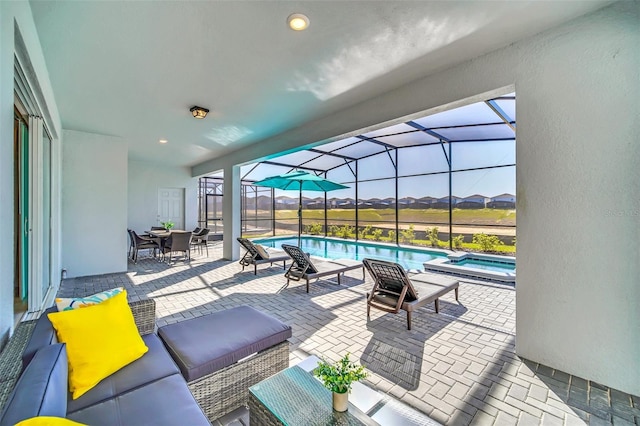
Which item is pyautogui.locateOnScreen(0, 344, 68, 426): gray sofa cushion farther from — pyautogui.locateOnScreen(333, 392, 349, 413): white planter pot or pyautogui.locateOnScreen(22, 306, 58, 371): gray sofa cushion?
pyautogui.locateOnScreen(333, 392, 349, 413): white planter pot

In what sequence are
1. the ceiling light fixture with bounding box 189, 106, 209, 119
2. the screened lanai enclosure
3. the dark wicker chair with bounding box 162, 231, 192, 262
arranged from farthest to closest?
the screened lanai enclosure < the dark wicker chair with bounding box 162, 231, 192, 262 < the ceiling light fixture with bounding box 189, 106, 209, 119

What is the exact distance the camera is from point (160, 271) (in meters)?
6.32

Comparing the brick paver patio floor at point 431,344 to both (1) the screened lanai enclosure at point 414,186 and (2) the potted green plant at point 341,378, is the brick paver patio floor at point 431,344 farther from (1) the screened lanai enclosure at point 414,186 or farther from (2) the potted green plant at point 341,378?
(1) the screened lanai enclosure at point 414,186

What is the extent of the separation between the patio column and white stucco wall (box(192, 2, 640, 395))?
20.6 feet

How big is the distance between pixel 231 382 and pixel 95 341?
0.85 metres

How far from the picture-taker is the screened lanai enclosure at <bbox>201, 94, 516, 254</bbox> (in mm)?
8328

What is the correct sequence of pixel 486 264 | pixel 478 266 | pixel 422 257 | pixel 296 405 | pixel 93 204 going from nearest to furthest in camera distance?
pixel 296 405, pixel 93 204, pixel 478 266, pixel 486 264, pixel 422 257

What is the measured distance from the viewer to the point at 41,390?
1014mm

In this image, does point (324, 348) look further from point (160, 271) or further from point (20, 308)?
point (160, 271)

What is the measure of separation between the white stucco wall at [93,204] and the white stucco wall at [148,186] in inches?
115

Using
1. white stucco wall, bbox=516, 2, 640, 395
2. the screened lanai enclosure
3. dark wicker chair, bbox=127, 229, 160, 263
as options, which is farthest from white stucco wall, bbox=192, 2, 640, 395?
dark wicker chair, bbox=127, 229, 160, 263

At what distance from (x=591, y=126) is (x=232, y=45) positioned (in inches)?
130

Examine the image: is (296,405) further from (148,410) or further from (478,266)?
(478,266)

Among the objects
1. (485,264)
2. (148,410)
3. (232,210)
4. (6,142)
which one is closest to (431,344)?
(148,410)
